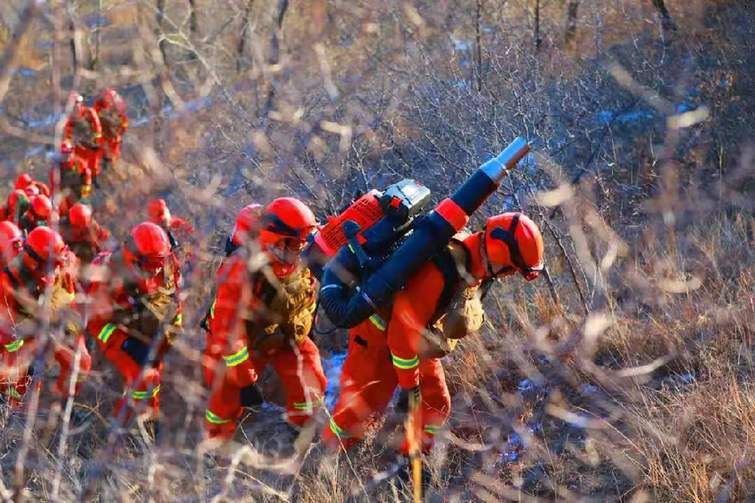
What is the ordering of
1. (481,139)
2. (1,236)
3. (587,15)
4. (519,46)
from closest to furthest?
(481,139)
(1,236)
(519,46)
(587,15)

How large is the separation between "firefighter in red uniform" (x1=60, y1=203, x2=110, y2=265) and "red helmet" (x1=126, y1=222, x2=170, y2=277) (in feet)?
8.39

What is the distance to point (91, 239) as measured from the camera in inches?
320

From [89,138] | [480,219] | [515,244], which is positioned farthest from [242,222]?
[89,138]

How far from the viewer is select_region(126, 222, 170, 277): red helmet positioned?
222 inches

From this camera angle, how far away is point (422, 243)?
3832 mm

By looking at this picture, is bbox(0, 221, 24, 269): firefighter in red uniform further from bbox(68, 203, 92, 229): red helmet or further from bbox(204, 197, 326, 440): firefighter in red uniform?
bbox(204, 197, 326, 440): firefighter in red uniform

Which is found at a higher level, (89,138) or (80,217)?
(80,217)

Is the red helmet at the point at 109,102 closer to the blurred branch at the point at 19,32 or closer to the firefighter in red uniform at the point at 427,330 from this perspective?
the firefighter in red uniform at the point at 427,330

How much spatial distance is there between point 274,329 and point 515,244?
74.2 inches

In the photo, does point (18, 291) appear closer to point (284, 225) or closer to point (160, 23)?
point (284, 225)

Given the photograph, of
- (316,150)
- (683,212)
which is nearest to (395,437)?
(316,150)

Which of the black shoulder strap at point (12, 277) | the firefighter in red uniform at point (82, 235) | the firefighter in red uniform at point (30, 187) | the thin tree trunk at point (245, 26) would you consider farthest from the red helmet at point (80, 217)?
the black shoulder strap at point (12, 277)

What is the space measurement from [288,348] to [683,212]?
3.62 meters

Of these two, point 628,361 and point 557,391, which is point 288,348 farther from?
point 628,361
